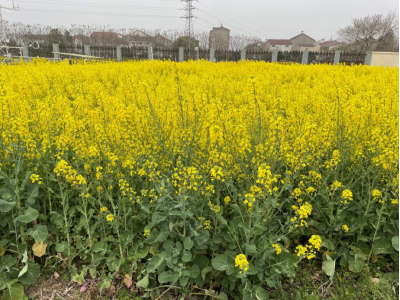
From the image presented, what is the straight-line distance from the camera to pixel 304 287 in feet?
7.13

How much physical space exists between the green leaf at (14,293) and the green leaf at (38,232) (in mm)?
365

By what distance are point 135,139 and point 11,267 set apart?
1376 millimetres

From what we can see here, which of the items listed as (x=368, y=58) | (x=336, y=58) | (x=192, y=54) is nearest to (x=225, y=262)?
(x=192, y=54)

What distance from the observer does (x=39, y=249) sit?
2266mm

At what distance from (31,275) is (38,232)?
1.06 ft

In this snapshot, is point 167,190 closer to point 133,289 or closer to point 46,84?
point 133,289

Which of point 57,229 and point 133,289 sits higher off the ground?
point 57,229

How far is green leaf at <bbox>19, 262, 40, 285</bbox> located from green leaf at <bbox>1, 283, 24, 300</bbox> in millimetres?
51

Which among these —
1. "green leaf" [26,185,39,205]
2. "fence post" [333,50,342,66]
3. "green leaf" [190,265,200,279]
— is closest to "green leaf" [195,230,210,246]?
"green leaf" [190,265,200,279]

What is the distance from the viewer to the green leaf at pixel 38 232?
2.18 metres

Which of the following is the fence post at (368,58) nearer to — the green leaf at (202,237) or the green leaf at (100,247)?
the green leaf at (202,237)

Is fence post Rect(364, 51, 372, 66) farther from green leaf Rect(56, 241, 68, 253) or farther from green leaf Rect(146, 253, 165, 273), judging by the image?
green leaf Rect(56, 241, 68, 253)

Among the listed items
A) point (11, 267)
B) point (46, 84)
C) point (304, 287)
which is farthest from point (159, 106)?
point (46, 84)

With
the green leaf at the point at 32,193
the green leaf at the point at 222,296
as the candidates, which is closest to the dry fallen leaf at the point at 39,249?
the green leaf at the point at 32,193
